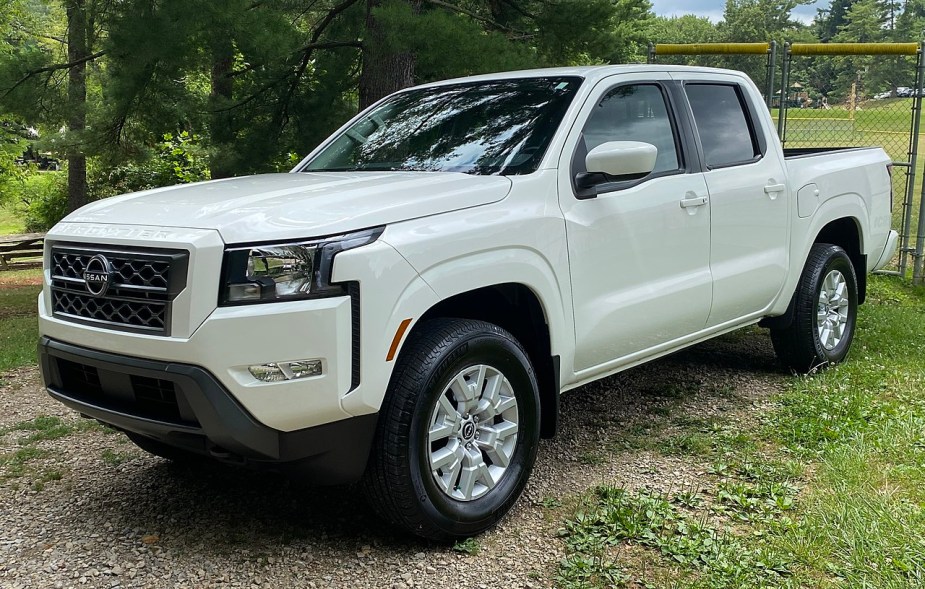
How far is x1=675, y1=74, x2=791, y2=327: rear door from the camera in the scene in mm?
4852

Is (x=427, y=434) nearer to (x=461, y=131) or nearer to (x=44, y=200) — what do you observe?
(x=461, y=131)

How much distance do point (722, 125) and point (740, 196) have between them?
1.55ft

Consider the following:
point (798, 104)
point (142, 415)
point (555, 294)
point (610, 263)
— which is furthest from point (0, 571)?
point (798, 104)

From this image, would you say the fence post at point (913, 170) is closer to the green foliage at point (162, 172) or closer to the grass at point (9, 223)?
the green foliage at point (162, 172)

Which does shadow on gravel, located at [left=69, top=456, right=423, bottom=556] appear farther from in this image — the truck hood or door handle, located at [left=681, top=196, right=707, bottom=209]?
door handle, located at [left=681, top=196, right=707, bottom=209]

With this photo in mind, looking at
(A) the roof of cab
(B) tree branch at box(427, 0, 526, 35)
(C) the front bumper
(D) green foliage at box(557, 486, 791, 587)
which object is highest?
(B) tree branch at box(427, 0, 526, 35)

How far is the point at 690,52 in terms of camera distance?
372 inches

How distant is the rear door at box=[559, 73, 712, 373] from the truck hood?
52cm

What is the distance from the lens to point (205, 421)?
2994 mm

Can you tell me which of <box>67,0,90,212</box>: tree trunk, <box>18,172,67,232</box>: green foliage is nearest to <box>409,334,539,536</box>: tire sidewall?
<box>67,0,90,212</box>: tree trunk

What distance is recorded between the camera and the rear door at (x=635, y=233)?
3.98 metres

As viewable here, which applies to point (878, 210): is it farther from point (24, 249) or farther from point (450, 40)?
point (24, 249)

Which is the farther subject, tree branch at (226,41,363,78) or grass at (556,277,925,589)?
tree branch at (226,41,363,78)

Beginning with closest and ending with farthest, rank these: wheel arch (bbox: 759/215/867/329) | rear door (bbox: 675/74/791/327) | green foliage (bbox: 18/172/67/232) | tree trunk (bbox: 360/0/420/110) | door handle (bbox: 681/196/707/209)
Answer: door handle (bbox: 681/196/707/209) < rear door (bbox: 675/74/791/327) < wheel arch (bbox: 759/215/867/329) < tree trunk (bbox: 360/0/420/110) < green foliage (bbox: 18/172/67/232)
